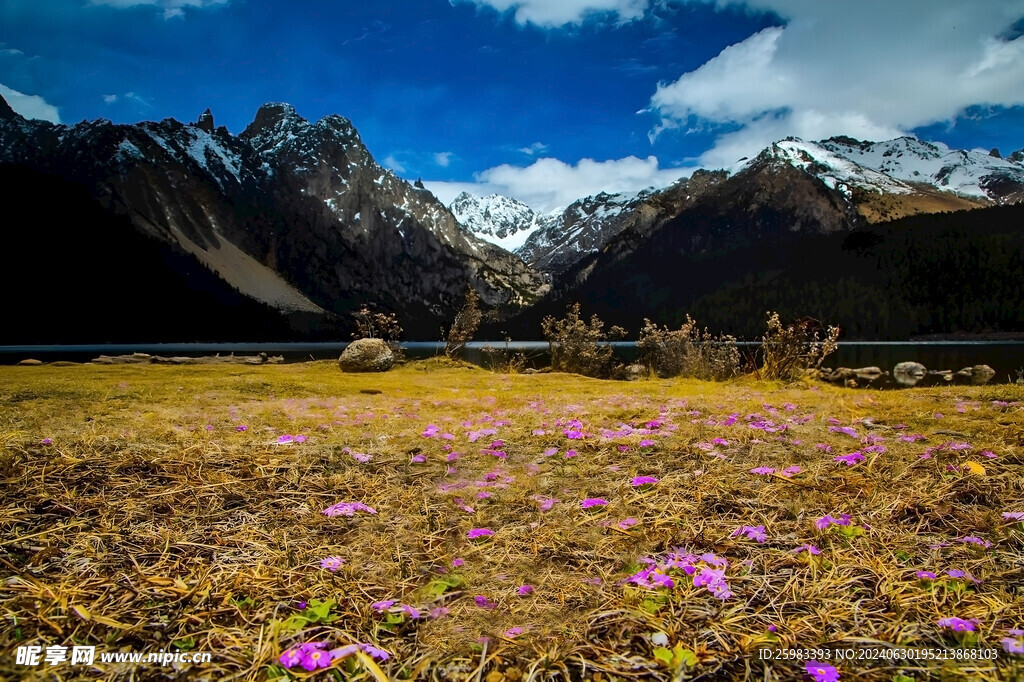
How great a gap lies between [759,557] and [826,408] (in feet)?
14.1

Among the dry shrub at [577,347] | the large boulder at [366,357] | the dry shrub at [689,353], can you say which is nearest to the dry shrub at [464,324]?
the dry shrub at [577,347]

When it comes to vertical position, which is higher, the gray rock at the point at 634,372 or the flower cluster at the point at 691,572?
the flower cluster at the point at 691,572

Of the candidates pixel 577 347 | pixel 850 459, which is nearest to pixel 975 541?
pixel 850 459

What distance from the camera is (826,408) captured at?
18.2 ft

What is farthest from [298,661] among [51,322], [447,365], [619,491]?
[51,322]

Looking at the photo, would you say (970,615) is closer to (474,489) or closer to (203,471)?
(474,489)

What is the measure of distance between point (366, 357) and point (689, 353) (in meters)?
10.8

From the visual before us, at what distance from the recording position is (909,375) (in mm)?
22859

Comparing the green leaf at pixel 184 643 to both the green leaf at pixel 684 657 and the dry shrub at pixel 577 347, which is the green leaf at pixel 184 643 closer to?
the green leaf at pixel 684 657

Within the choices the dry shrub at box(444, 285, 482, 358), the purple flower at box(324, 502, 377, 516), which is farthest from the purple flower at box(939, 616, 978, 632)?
the dry shrub at box(444, 285, 482, 358)

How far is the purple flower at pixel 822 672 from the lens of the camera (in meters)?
1.38

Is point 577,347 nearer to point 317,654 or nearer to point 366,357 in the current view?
point 366,357

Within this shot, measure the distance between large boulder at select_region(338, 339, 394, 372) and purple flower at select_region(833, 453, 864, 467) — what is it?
43.3ft

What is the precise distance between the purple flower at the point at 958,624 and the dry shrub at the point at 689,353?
12858mm
